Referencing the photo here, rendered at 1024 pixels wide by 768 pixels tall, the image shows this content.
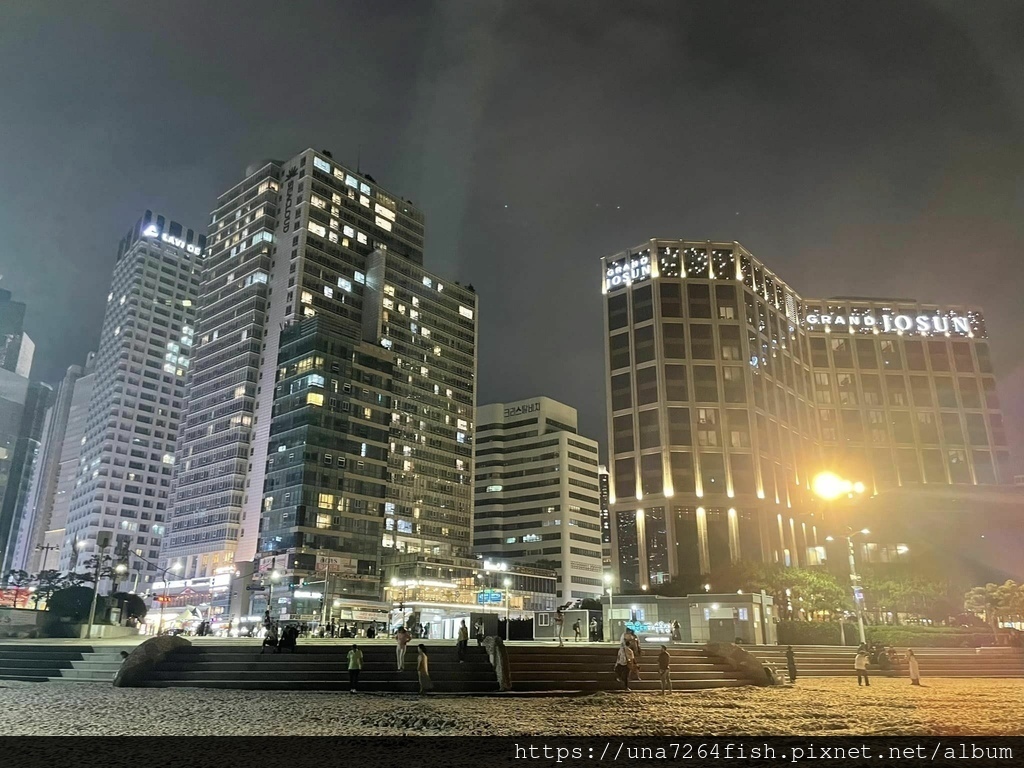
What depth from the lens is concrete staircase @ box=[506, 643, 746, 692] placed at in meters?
22.0

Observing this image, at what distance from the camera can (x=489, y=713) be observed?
653 inches

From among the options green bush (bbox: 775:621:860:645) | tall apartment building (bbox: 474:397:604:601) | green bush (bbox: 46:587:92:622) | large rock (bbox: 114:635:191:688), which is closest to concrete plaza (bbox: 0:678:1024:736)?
large rock (bbox: 114:635:191:688)

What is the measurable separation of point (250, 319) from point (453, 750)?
12093 centimetres

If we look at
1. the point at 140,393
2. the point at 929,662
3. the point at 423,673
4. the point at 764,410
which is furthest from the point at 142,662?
the point at 140,393

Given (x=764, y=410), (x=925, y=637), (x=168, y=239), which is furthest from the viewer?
(x=168, y=239)

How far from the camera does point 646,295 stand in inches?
4163

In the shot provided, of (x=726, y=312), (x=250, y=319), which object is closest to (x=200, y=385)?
(x=250, y=319)

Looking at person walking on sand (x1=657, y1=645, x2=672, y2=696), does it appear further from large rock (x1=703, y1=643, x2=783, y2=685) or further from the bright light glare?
the bright light glare

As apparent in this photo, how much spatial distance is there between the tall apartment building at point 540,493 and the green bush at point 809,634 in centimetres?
9586

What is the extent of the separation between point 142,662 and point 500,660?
38.4 ft

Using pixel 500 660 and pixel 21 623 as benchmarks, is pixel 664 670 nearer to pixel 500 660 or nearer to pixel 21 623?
pixel 500 660

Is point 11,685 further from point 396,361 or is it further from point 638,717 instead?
point 396,361

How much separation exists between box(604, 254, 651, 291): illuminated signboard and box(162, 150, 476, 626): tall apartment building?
4070 centimetres

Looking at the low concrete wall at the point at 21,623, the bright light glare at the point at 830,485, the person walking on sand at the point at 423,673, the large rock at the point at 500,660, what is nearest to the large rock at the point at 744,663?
the bright light glare at the point at 830,485
